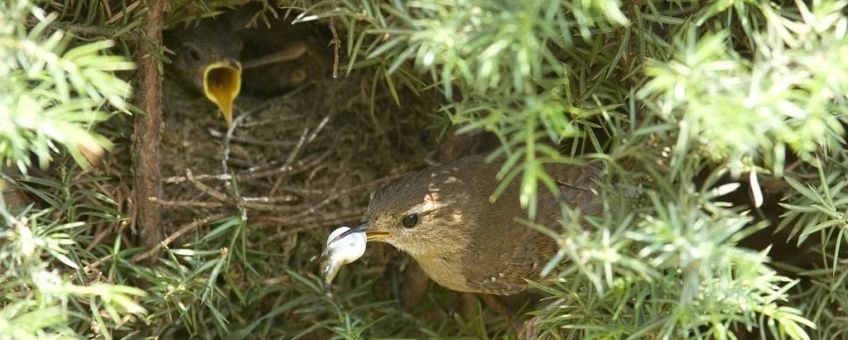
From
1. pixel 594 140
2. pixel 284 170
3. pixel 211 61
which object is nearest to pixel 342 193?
pixel 284 170

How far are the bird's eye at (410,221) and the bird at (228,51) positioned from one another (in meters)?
0.69

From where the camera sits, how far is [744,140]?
1.72 m

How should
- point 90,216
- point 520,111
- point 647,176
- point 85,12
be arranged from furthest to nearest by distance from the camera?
point 90,216
point 85,12
point 647,176
point 520,111

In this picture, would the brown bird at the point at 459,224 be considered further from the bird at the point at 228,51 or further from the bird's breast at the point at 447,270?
the bird at the point at 228,51

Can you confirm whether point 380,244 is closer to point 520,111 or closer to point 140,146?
point 140,146

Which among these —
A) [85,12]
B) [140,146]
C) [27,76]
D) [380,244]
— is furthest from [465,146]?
[27,76]

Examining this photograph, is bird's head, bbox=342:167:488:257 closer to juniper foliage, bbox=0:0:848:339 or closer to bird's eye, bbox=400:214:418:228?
bird's eye, bbox=400:214:418:228

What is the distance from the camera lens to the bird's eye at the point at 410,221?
9.22 feet

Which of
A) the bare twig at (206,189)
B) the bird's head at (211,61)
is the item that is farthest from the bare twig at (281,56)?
the bare twig at (206,189)

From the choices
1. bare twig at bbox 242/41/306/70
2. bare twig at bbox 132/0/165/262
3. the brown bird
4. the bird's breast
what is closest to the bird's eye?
the brown bird

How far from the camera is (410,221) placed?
2818 mm

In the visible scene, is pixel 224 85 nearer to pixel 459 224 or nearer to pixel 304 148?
pixel 304 148

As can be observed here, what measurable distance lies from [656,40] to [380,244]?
49.7 inches

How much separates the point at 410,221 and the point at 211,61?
2.65 ft
